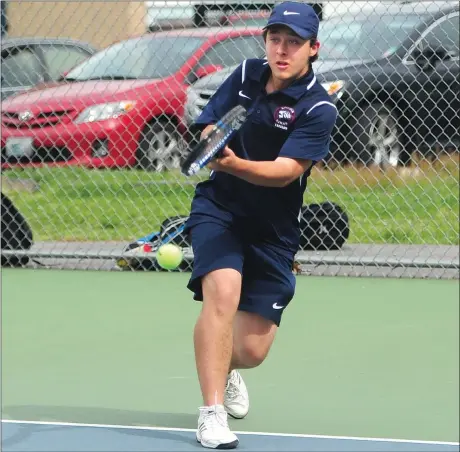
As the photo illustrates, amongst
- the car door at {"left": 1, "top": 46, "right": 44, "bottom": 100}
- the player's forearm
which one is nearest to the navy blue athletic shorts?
the player's forearm

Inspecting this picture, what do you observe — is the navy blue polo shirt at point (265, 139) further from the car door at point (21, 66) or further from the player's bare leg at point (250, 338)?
the car door at point (21, 66)

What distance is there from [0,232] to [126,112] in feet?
6.84

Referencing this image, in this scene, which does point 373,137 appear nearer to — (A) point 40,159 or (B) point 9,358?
(A) point 40,159

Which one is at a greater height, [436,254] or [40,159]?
[40,159]

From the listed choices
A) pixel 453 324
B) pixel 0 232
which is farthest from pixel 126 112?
pixel 453 324

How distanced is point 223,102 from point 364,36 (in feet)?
17.2

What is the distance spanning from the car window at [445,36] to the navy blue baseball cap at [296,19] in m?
5.40

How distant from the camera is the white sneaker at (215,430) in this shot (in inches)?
173

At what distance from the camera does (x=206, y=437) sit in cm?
442

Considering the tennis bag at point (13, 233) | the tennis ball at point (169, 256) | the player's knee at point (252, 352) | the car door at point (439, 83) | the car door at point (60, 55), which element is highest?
the car door at point (60, 55)

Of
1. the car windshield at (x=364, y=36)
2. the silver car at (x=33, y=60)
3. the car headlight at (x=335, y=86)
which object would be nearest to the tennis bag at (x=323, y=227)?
the car headlight at (x=335, y=86)

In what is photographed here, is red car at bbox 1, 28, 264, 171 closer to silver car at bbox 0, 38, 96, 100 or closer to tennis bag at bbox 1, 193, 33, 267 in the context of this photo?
silver car at bbox 0, 38, 96, 100

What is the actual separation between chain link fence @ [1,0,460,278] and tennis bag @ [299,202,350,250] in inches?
20.6

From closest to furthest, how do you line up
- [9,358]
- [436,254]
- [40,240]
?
[9,358], [436,254], [40,240]
